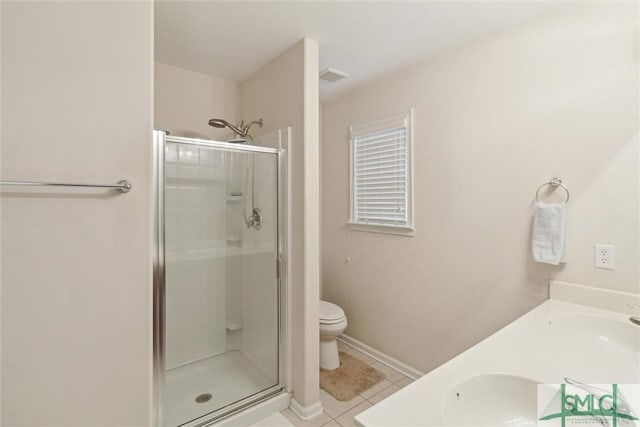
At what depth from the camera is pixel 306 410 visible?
191 cm

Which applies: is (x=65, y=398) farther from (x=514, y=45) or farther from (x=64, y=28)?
(x=514, y=45)

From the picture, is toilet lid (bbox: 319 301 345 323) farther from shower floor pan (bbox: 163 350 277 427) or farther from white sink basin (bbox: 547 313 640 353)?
white sink basin (bbox: 547 313 640 353)

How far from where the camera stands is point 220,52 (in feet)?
6.95

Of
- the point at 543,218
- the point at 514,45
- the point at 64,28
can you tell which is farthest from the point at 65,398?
the point at 514,45

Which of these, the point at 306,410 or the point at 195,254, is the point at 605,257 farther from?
the point at 195,254

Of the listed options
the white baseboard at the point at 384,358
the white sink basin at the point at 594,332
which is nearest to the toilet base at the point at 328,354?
the white baseboard at the point at 384,358

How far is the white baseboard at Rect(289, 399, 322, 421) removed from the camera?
1.90 meters

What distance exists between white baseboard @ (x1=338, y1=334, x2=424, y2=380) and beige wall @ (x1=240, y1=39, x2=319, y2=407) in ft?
2.59

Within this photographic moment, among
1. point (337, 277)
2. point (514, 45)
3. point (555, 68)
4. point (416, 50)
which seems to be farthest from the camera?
point (337, 277)

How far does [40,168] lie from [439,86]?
2.24 meters

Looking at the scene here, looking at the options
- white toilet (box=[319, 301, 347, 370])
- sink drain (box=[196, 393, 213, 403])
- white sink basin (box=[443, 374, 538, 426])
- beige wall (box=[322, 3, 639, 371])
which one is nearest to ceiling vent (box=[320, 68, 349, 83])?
beige wall (box=[322, 3, 639, 371])

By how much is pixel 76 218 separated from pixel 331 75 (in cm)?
192

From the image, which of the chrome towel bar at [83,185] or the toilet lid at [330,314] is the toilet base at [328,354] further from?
the chrome towel bar at [83,185]

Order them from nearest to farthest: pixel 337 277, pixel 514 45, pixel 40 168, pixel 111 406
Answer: pixel 40 168
pixel 111 406
pixel 514 45
pixel 337 277
